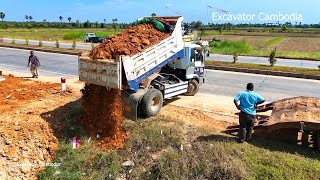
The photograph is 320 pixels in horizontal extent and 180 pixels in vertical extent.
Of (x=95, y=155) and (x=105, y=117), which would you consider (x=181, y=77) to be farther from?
(x=95, y=155)

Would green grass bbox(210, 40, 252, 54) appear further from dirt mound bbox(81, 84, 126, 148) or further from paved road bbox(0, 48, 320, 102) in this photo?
dirt mound bbox(81, 84, 126, 148)

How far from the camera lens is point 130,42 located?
10.1 m

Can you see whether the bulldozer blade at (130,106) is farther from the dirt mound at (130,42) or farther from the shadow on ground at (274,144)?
the shadow on ground at (274,144)

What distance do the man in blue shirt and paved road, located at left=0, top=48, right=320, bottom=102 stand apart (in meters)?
6.24

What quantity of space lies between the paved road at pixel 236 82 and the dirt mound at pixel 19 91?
3.86m

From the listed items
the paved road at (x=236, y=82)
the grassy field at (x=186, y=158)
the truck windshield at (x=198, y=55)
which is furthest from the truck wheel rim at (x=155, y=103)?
the paved road at (x=236, y=82)

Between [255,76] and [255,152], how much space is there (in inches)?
530

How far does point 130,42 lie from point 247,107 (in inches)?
159

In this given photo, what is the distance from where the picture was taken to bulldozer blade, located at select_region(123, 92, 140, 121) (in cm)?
1005

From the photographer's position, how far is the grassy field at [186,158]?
737 cm

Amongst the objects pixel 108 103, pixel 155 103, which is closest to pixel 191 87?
pixel 155 103

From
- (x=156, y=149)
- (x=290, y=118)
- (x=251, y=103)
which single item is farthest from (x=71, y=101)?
(x=290, y=118)

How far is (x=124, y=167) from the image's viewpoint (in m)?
8.19

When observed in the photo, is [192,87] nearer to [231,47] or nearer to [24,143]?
[24,143]
